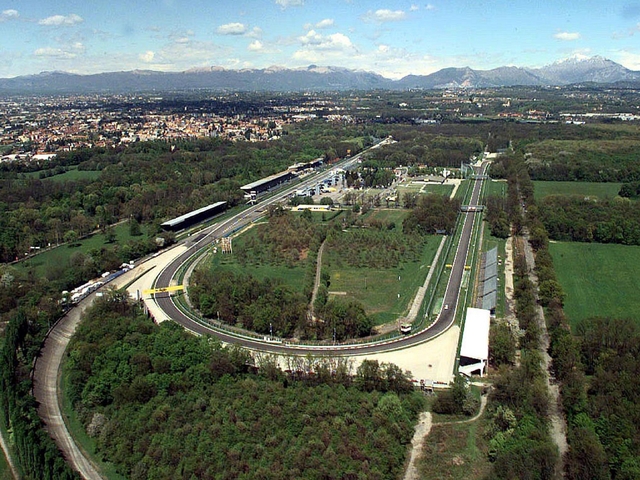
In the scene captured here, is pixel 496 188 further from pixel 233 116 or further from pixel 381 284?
pixel 233 116

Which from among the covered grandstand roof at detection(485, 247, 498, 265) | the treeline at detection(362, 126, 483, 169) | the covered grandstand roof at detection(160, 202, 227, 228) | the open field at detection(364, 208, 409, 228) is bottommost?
the open field at detection(364, 208, 409, 228)

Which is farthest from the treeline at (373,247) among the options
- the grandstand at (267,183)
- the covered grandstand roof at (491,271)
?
the grandstand at (267,183)

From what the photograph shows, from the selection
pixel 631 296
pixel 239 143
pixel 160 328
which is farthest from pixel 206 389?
pixel 239 143

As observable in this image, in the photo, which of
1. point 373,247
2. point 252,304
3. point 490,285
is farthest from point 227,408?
point 373,247

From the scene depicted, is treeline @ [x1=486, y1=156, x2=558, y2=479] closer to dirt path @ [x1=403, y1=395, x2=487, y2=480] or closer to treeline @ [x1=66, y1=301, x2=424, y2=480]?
dirt path @ [x1=403, y1=395, x2=487, y2=480]

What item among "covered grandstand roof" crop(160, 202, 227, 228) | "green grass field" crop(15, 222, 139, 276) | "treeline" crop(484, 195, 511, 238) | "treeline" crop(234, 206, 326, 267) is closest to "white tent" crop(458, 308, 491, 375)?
"treeline" crop(234, 206, 326, 267)

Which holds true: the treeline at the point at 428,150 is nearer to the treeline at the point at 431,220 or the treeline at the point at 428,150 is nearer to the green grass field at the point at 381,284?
the treeline at the point at 431,220
